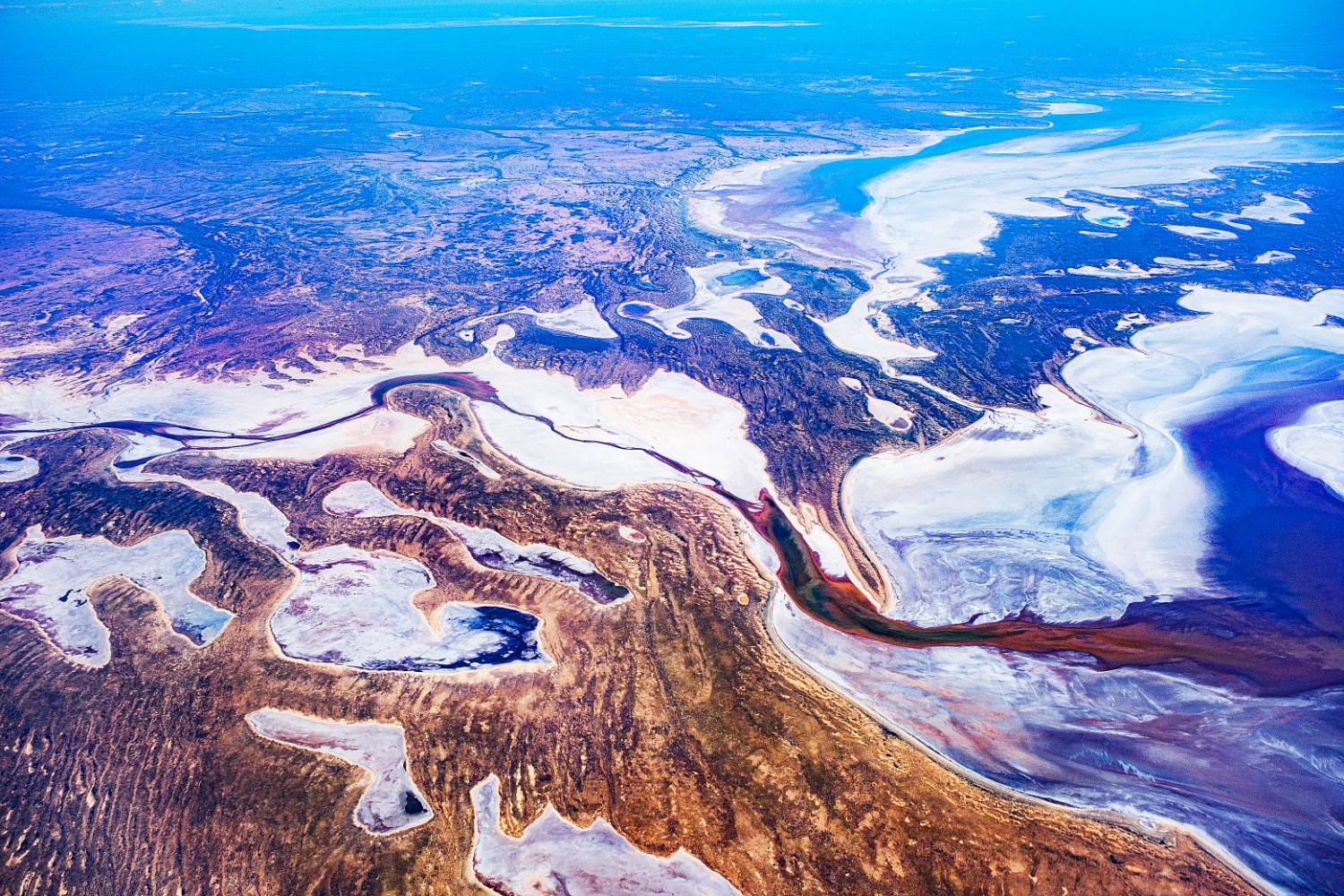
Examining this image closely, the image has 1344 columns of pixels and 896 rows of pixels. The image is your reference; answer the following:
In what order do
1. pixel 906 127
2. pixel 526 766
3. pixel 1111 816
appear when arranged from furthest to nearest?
pixel 906 127, pixel 526 766, pixel 1111 816

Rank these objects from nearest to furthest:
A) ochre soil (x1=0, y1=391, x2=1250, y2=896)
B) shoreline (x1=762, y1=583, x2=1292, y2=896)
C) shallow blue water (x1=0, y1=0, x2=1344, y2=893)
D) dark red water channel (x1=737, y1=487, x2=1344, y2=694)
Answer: shoreline (x1=762, y1=583, x2=1292, y2=896), ochre soil (x1=0, y1=391, x2=1250, y2=896), shallow blue water (x1=0, y1=0, x2=1344, y2=893), dark red water channel (x1=737, y1=487, x2=1344, y2=694)

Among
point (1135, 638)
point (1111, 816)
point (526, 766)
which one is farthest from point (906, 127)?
point (526, 766)

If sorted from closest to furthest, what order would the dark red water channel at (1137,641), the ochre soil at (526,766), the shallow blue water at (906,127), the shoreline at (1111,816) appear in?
the shoreline at (1111,816)
the ochre soil at (526,766)
the shallow blue water at (906,127)
the dark red water channel at (1137,641)

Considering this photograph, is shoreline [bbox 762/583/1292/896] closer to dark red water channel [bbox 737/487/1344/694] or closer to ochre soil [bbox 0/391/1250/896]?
ochre soil [bbox 0/391/1250/896]

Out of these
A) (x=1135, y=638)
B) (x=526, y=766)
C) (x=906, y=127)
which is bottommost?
(x=526, y=766)

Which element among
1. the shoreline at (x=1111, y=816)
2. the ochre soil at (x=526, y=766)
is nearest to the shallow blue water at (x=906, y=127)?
the shoreline at (x=1111, y=816)

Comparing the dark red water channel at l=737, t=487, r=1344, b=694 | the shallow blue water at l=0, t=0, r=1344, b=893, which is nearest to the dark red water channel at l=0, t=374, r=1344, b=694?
the dark red water channel at l=737, t=487, r=1344, b=694

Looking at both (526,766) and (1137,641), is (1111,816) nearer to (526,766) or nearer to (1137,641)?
(1137,641)

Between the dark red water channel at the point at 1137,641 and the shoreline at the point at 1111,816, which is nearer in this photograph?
the shoreline at the point at 1111,816

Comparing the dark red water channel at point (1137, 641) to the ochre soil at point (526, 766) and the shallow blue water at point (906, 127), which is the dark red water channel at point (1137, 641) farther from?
the ochre soil at point (526, 766)
